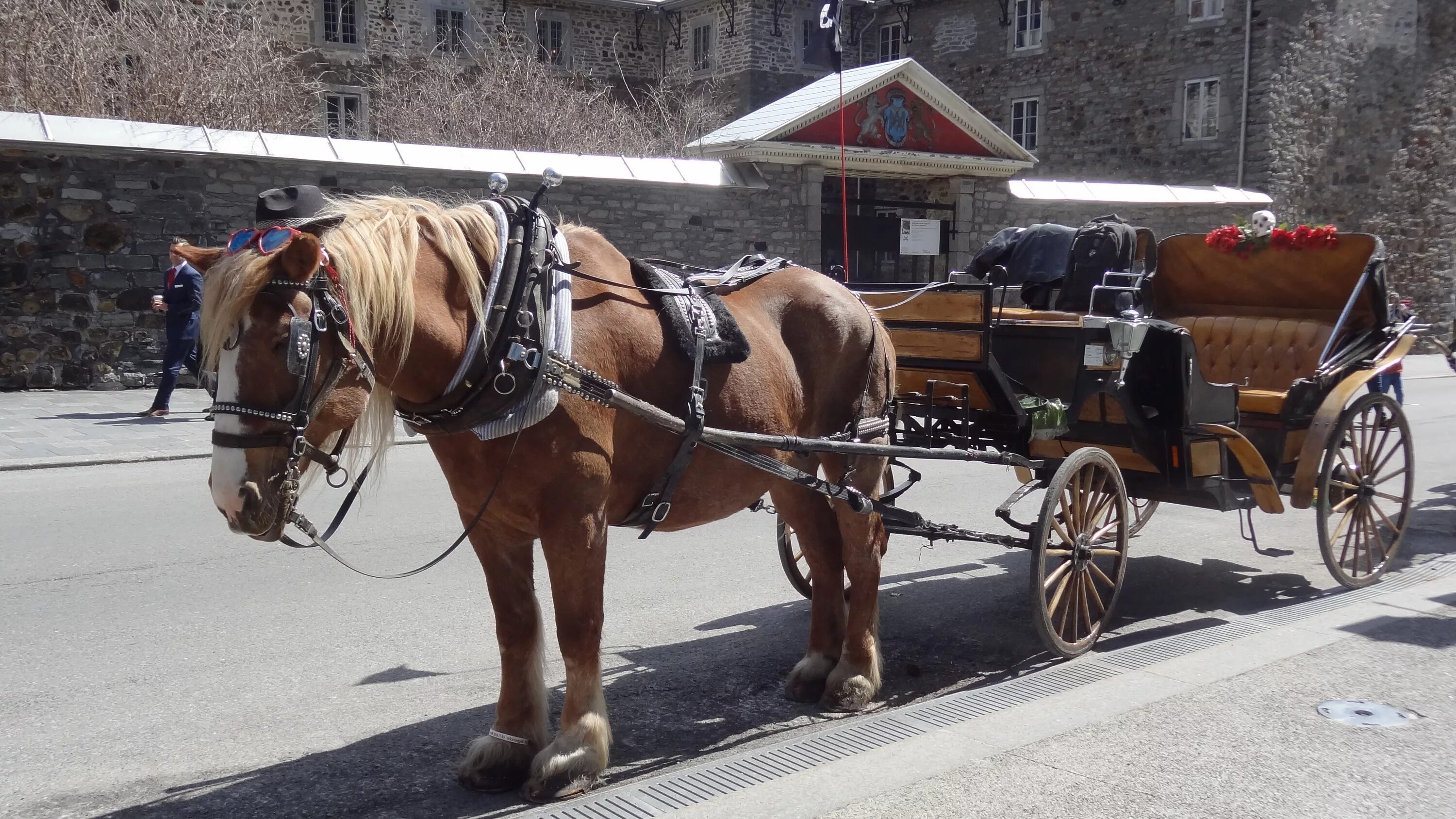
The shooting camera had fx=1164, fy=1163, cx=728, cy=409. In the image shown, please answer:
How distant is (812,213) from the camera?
18438 millimetres

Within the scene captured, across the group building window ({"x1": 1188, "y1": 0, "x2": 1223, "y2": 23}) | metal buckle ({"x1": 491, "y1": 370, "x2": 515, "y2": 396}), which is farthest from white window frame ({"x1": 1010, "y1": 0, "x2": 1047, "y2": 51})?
metal buckle ({"x1": 491, "y1": 370, "x2": 515, "y2": 396})

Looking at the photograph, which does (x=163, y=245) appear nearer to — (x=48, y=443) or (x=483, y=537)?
(x=48, y=443)

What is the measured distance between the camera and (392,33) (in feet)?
95.4

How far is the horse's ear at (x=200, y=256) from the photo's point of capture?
3.10 meters

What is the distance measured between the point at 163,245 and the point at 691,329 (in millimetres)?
12464

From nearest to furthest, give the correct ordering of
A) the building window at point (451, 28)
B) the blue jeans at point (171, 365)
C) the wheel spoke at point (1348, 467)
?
the wheel spoke at point (1348, 467)
the blue jeans at point (171, 365)
the building window at point (451, 28)

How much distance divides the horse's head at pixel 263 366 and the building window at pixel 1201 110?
87.9 feet

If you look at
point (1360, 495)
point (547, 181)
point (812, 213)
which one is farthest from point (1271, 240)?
point (812, 213)

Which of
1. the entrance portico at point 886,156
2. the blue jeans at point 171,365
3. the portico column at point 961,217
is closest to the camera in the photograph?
the blue jeans at point 171,365

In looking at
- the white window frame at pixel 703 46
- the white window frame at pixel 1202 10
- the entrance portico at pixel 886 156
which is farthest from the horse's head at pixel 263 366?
the white window frame at pixel 703 46

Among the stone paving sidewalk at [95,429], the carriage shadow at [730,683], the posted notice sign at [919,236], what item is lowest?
the carriage shadow at [730,683]

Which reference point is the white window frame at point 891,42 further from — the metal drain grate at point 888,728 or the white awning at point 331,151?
the metal drain grate at point 888,728

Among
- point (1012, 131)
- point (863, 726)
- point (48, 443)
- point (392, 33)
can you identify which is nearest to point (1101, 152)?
point (1012, 131)

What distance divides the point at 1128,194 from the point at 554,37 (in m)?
16.8
